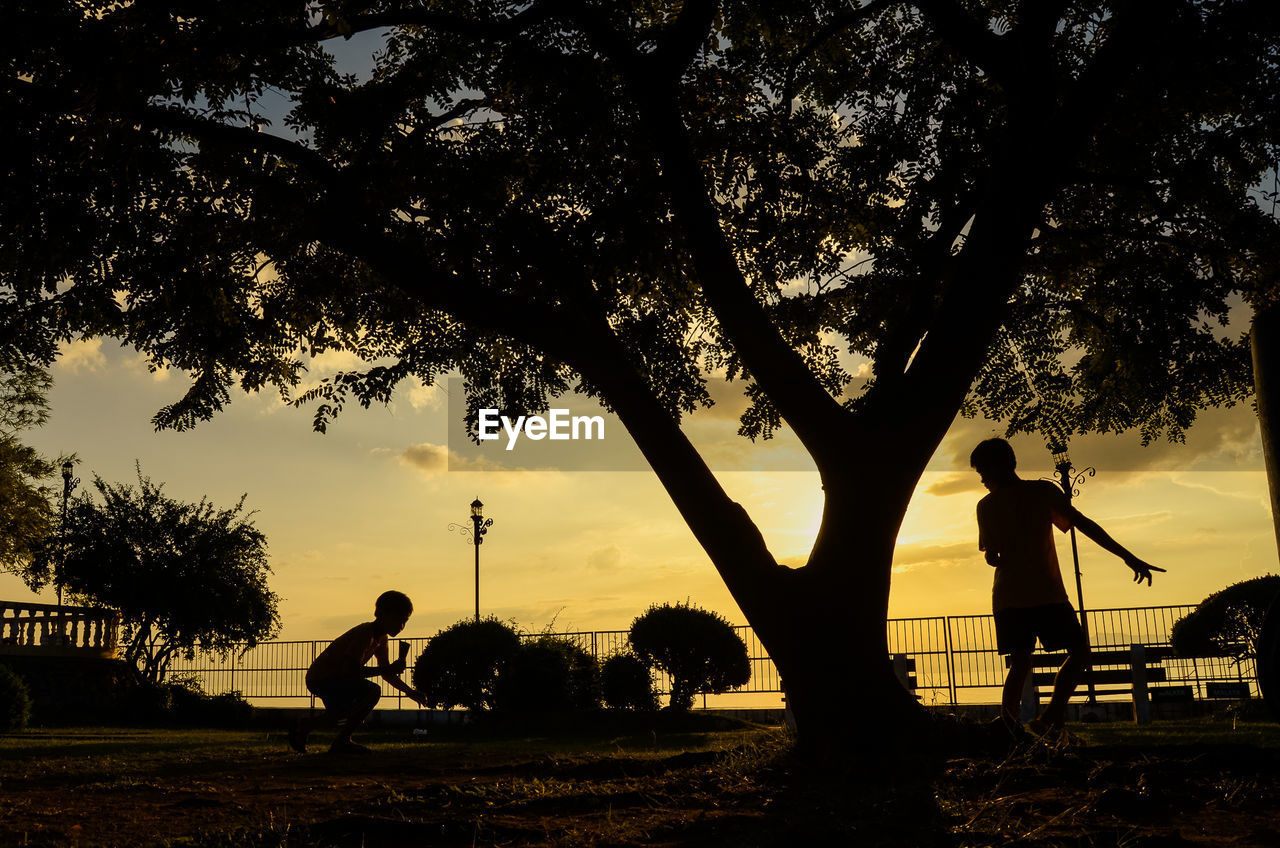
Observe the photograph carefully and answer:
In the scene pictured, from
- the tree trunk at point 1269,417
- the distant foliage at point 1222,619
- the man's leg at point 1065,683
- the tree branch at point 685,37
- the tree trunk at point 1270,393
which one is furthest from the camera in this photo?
the distant foliage at point 1222,619

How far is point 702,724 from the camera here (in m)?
17.1

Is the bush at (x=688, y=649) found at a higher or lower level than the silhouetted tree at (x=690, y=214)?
lower

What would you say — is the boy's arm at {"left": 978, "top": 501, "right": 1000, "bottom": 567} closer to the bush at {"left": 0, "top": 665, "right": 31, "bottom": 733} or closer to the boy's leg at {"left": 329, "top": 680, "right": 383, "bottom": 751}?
the boy's leg at {"left": 329, "top": 680, "right": 383, "bottom": 751}

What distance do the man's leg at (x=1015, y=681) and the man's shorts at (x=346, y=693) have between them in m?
5.30

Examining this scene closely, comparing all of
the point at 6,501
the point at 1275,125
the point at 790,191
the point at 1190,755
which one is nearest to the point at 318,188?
the point at 790,191

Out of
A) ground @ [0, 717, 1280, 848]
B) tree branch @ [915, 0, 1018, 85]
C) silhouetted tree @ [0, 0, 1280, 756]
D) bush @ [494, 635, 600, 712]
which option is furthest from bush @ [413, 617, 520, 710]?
tree branch @ [915, 0, 1018, 85]

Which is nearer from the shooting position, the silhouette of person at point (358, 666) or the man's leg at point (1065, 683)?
the man's leg at point (1065, 683)

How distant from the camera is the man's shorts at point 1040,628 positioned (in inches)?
253

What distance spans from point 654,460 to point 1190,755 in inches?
145

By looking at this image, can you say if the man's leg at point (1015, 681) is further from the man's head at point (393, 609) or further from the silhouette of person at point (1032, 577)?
the man's head at point (393, 609)

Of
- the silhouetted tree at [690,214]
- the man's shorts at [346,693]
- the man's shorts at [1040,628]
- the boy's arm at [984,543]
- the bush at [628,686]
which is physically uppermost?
the silhouetted tree at [690,214]

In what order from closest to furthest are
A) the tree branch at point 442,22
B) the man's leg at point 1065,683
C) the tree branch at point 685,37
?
the man's leg at point 1065,683, the tree branch at point 685,37, the tree branch at point 442,22

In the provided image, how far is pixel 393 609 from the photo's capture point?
875 centimetres

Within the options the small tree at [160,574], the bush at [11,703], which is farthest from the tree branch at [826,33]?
the small tree at [160,574]
